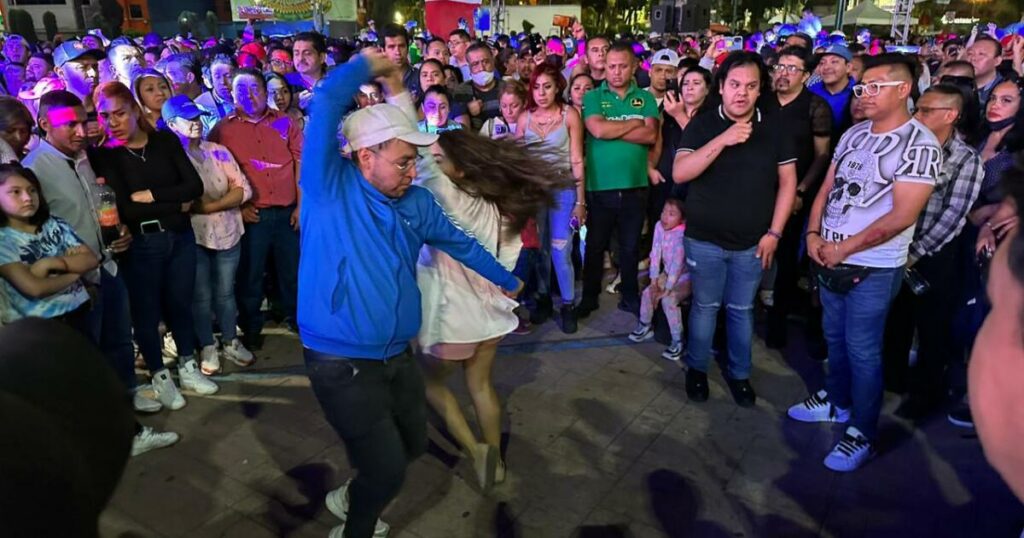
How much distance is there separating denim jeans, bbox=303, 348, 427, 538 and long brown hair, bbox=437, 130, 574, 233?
0.90m

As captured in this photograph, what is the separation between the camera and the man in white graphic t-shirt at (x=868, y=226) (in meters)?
3.31

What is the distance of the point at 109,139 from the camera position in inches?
159

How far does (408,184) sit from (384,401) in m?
0.85

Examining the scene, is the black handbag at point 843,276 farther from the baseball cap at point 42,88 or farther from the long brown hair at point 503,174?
the baseball cap at point 42,88

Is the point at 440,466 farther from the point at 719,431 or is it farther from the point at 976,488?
the point at 976,488

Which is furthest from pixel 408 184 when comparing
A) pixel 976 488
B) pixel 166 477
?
pixel 976 488

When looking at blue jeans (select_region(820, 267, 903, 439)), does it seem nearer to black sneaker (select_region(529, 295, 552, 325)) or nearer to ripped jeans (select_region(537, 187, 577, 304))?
ripped jeans (select_region(537, 187, 577, 304))

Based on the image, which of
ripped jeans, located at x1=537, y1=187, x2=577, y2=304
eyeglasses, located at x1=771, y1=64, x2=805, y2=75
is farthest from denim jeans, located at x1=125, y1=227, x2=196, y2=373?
eyeglasses, located at x1=771, y1=64, x2=805, y2=75

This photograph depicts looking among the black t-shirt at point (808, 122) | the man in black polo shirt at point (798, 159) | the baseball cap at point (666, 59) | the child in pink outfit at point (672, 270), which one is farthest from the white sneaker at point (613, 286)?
the baseball cap at point (666, 59)

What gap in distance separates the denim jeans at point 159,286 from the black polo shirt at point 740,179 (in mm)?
3156

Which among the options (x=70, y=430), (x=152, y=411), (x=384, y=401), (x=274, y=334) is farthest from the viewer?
(x=274, y=334)

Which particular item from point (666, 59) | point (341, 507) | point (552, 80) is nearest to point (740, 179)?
point (552, 80)

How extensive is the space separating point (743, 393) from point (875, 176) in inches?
64.0

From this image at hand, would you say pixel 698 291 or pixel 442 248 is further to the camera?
pixel 698 291
